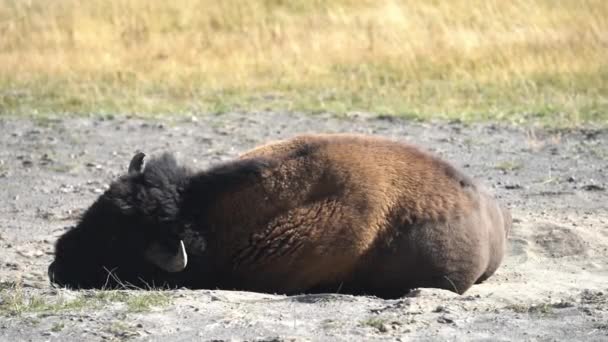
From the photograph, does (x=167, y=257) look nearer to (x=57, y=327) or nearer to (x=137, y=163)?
(x=137, y=163)

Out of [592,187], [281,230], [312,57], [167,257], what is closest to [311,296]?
[281,230]

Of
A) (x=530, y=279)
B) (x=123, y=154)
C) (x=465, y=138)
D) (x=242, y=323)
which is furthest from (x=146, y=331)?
(x=465, y=138)

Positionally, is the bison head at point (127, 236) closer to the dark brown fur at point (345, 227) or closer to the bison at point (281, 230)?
the bison at point (281, 230)

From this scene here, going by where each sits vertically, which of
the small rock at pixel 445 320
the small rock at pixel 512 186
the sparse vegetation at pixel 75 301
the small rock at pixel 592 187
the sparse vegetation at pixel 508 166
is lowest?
the sparse vegetation at pixel 508 166

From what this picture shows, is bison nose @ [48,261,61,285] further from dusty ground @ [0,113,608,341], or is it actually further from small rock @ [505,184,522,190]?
small rock @ [505,184,522,190]

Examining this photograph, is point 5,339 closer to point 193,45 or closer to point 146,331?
point 146,331

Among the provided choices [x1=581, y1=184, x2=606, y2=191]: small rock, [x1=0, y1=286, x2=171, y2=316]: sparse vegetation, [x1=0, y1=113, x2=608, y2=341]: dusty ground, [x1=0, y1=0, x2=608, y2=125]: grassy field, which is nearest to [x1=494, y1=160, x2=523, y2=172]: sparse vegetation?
[x1=0, y1=113, x2=608, y2=341]: dusty ground

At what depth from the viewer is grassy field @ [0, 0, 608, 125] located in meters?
14.5

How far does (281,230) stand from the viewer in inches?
269

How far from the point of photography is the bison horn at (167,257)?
668 cm

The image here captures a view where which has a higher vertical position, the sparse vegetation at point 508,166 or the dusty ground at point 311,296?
the dusty ground at point 311,296

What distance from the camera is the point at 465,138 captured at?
12453 millimetres

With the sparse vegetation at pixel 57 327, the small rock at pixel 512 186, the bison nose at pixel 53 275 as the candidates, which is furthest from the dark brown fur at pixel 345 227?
the small rock at pixel 512 186

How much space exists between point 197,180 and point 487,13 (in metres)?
12.3
